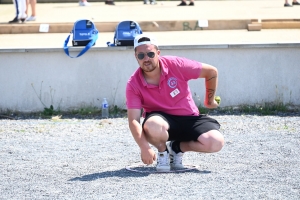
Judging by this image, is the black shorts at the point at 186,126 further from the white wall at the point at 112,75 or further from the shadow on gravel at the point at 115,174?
the white wall at the point at 112,75

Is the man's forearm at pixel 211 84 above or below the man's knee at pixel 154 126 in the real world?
above

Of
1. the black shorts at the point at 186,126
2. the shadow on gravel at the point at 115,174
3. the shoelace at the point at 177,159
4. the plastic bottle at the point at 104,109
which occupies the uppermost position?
the black shorts at the point at 186,126

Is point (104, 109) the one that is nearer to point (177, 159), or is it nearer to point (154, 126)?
point (177, 159)

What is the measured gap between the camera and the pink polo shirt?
19.9 ft

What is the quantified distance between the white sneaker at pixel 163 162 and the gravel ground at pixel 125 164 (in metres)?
0.08

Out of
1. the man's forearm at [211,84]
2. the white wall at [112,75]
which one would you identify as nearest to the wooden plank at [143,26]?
the white wall at [112,75]

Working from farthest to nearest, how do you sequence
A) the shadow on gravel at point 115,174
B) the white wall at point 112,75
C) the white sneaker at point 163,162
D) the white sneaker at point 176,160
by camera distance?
Answer: the white wall at point 112,75, the white sneaker at point 176,160, the white sneaker at point 163,162, the shadow on gravel at point 115,174

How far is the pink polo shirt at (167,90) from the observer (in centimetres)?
607

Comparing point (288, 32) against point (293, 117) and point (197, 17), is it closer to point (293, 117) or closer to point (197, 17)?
point (197, 17)

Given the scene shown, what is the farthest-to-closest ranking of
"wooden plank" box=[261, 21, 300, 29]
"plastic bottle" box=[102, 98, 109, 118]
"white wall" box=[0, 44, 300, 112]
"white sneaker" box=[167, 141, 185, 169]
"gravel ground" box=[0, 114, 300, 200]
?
1. "wooden plank" box=[261, 21, 300, 29]
2. "white wall" box=[0, 44, 300, 112]
3. "plastic bottle" box=[102, 98, 109, 118]
4. "white sneaker" box=[167, 141, 185, 169]
5. "gravel ground" box=[0, 114, 300, 200]

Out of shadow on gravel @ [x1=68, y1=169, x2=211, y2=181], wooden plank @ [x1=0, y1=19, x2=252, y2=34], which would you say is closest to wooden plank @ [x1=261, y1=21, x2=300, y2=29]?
wooden plank @ [x1=0, y1=19, x2=252, y2=34]

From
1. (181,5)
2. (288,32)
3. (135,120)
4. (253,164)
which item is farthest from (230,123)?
(181,5)

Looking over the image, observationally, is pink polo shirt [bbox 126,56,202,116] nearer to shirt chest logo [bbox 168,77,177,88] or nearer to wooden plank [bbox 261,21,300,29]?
shirt chest logo [bbox 168,77,177,88]

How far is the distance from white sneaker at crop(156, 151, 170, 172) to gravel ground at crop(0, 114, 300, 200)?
0.08 meters
